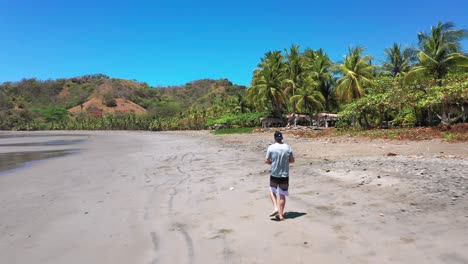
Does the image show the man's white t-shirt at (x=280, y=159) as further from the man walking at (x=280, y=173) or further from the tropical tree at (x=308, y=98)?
the tropical tree at (x=308, y=98)

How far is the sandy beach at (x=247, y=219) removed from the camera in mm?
4703

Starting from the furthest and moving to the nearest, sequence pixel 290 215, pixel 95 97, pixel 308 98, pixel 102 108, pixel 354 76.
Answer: pixel 95 97
pixel 102 108
pixel 308 98
pixel 354 76
pixel 290 215

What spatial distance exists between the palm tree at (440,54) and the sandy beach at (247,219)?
22546mm

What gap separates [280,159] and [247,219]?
122 cm

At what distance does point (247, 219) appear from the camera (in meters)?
6.27

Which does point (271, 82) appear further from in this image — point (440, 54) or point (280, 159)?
point (280, 159)

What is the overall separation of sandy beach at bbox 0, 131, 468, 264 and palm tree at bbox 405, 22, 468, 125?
22.5 m

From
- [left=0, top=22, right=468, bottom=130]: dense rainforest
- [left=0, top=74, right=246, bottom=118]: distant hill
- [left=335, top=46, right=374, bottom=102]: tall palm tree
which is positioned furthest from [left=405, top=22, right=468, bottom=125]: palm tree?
[left=0, top=74, right=246, bottom=118]: distant hill

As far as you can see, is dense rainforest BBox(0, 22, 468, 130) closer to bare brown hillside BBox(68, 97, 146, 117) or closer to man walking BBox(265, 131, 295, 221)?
bare brown hillside BBox(68, 97, 146, 117)

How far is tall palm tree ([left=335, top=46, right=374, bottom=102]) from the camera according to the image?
39.1 m

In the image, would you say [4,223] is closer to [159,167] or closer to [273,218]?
[273,218]

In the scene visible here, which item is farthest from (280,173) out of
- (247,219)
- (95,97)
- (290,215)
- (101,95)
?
(95,97)

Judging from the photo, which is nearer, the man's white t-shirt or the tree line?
the man's white t-shirt

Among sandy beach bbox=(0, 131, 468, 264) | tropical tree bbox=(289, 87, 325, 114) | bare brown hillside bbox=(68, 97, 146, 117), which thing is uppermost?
bare brown hillside bbox=(68, 97, 146, 117)
